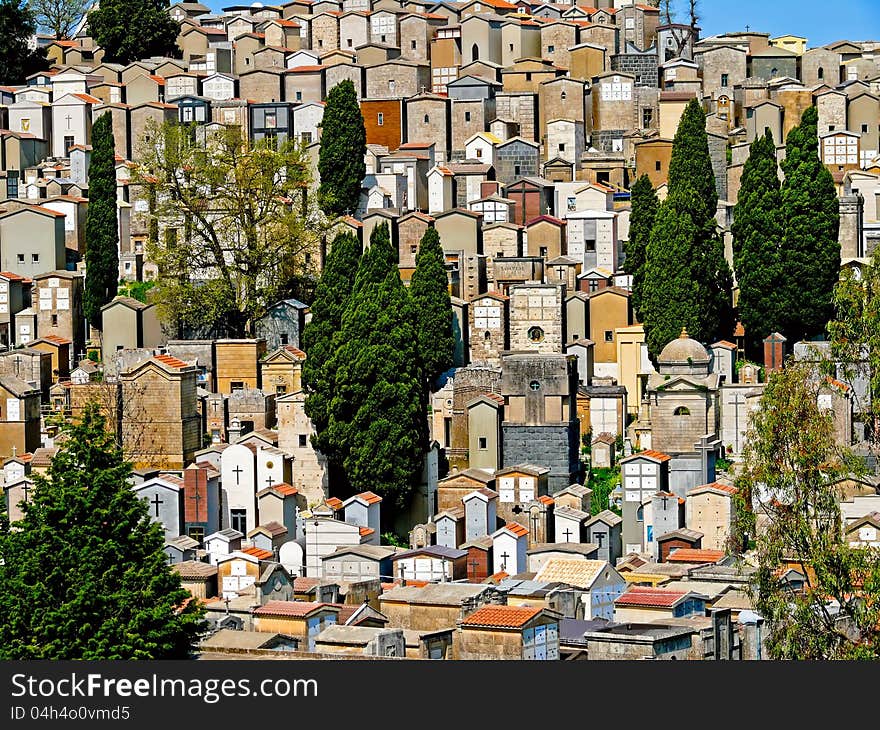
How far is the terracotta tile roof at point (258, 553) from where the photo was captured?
3834cm

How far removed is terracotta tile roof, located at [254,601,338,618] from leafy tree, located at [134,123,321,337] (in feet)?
46.6

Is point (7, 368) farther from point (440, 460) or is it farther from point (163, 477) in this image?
point (440, 460)

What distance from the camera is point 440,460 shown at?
4319 centimetres

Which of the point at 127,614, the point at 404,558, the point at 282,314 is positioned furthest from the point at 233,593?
the point at 282,314

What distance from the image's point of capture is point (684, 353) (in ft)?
144

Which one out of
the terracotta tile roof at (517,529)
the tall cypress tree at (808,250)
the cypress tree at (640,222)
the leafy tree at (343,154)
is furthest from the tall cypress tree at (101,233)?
the tall cypress tree at (808,250)

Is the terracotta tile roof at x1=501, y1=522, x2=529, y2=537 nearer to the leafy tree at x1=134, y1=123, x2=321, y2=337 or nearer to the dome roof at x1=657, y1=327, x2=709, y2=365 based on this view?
the dome roof at x1=657, y1=327, x2=709, y2=365

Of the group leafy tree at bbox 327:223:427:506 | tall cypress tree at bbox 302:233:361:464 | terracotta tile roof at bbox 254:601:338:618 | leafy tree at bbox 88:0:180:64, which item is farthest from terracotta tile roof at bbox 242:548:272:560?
leafy tree at bbox 88:0:180:64

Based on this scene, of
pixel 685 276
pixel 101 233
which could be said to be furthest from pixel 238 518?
pixel 685 276

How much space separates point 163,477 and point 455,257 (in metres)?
10.7

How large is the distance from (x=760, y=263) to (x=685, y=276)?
185cm

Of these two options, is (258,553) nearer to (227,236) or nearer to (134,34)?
(227,236)

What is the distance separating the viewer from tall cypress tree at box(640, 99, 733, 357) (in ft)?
149

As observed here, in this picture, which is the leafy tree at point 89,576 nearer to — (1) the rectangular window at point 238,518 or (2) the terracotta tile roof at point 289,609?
(2) the terracotta tile roof at point 289,609
